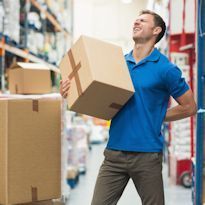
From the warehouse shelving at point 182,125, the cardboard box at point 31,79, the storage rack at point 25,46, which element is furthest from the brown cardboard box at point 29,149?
the warehouse shelving at point 182,125

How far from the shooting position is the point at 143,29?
2535mm

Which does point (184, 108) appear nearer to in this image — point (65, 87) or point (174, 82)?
point (174, 82)

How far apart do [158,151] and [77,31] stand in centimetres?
1252

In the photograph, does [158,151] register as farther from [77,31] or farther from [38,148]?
[77,31]

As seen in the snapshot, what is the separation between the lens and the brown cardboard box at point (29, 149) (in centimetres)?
255

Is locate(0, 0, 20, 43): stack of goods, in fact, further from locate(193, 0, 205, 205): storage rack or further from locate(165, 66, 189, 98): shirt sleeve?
locate(165, 66, 189, 98): shirt sleeve

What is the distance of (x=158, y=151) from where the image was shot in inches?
95.4

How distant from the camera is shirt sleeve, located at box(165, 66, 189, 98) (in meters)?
2.39

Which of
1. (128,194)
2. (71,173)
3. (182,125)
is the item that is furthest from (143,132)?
(182,125)

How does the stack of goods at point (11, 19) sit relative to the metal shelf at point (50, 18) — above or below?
below

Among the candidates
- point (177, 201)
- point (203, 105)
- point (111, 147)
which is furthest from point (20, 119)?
point (177, 201)

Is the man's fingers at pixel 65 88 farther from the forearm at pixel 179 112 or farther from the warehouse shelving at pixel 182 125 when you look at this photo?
the warehouse shelving at pixel 182 125

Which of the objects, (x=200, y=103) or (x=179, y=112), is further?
(x=200, y=103)

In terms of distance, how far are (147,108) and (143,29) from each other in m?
0.48
